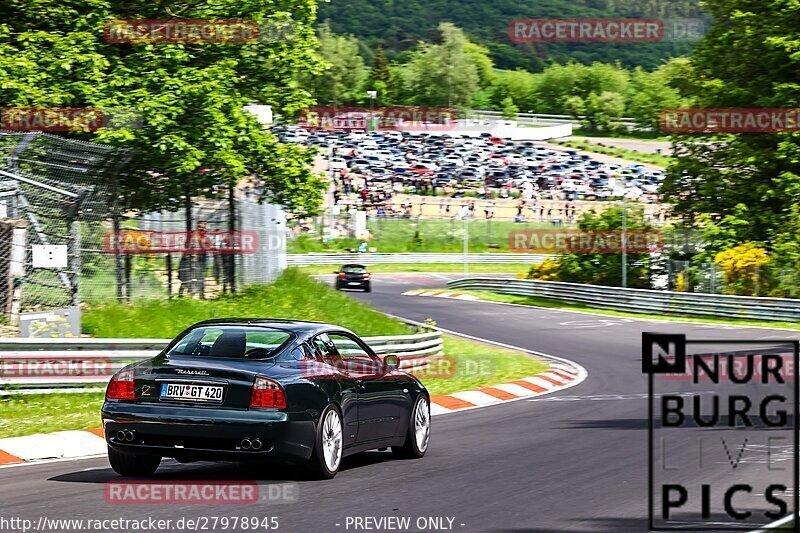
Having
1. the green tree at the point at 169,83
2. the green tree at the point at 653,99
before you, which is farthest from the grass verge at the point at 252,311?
the green tree at the point at 653,99

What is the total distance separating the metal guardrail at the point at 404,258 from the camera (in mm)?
69938

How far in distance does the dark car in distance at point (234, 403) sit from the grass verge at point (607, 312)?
2836cm

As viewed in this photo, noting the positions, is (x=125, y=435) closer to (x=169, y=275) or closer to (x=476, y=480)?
(x=476, y=480)

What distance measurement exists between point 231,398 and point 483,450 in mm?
3592

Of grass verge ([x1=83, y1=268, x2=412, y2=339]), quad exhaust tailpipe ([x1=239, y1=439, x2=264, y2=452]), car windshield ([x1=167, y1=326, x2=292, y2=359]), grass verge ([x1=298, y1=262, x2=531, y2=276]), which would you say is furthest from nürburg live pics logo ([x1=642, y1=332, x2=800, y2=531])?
grass verge ([x1=298, y1=262, x2=531, y2=276])

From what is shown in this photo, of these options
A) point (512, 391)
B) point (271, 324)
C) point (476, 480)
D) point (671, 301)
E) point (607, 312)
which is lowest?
point (607, 312)

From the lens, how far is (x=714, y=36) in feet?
146

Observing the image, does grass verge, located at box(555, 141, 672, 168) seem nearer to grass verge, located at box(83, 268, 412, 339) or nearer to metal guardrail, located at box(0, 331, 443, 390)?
grass verge, located at box(83, 268, 412, 339)

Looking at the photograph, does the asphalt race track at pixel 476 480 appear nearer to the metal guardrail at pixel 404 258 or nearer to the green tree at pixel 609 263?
the green tree at pixel 609 263

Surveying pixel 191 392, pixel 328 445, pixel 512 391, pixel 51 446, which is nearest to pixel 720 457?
pixel 328 445

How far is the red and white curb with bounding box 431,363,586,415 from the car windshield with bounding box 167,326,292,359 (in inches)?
265

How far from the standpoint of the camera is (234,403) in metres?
8.82

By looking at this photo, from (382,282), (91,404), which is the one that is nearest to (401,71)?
(382,282)

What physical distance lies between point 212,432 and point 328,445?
3.42 ft
